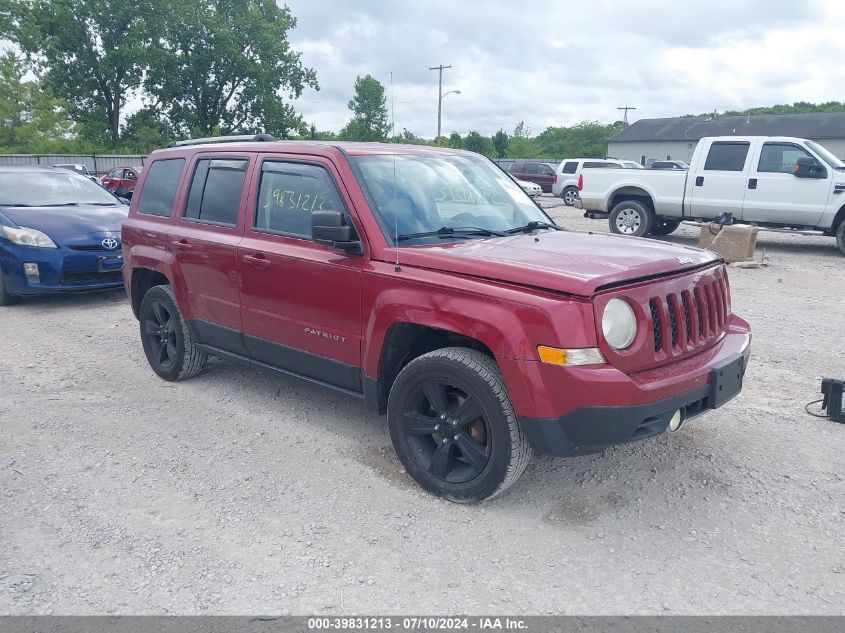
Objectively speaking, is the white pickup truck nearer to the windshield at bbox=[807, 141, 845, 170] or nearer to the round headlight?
the windshield at bbox=[807, 141, 845, 170]

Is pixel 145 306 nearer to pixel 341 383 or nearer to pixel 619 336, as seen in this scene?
pixel 341 383

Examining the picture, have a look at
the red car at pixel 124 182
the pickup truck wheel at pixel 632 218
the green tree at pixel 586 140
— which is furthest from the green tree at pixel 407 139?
the green tree at pixel 586 140

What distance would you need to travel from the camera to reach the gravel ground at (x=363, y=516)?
288cm

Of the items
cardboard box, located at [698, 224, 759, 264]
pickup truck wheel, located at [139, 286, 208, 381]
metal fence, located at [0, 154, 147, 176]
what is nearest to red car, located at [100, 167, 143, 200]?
metal fence, located at [0, 154, 147, 176]

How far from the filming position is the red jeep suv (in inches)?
123

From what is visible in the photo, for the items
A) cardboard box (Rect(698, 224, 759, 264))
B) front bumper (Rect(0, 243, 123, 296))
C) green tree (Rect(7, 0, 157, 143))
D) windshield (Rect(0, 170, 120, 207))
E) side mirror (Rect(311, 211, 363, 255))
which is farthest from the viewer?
green tree (Rect(7, 0, 157, 143))

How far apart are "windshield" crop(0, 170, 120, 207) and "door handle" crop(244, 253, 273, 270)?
5.71 metres

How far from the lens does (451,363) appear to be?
3412 mm

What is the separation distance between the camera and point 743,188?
12.8 m

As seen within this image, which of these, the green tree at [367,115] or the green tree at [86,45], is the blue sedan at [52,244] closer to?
the green tree at [367,115]

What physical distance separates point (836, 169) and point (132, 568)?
42.9ft

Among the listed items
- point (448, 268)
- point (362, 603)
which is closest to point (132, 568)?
point (362, 603)

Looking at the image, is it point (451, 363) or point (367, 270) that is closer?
point (451, 363)

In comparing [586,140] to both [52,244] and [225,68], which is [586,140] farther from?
[52,244]
